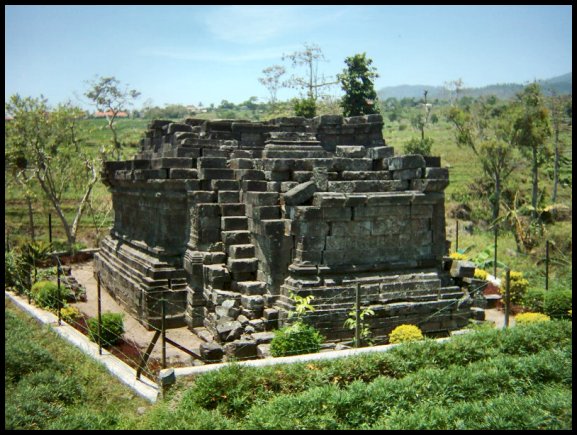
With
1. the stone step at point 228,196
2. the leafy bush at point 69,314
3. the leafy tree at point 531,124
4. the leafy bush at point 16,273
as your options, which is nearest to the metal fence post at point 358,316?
the stone step at point 228,196

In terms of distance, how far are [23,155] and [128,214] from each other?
1130 cm

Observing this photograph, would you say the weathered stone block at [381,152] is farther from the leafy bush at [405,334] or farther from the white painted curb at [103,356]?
the white painted curb at [103,356]

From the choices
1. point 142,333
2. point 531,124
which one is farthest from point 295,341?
point 531,124

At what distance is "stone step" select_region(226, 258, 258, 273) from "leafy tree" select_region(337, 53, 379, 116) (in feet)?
49.4

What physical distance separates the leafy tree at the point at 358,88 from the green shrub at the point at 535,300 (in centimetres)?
→ 1375

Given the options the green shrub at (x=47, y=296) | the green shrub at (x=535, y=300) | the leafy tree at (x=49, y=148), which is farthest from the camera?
the leafy tree at (x=49, y=148)

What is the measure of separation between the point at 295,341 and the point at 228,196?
4356 millimetres

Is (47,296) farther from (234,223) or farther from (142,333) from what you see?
(234,223)

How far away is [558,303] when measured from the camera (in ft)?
40.3

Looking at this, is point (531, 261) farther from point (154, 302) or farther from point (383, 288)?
point (154, 302)

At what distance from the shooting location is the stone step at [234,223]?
40.2ft

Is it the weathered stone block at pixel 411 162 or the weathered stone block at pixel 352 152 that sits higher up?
the weathered stone block at pixel 352 152

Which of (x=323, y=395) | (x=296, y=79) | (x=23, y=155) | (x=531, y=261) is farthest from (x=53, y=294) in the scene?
(x=296, y=79)

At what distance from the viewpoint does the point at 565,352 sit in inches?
317
